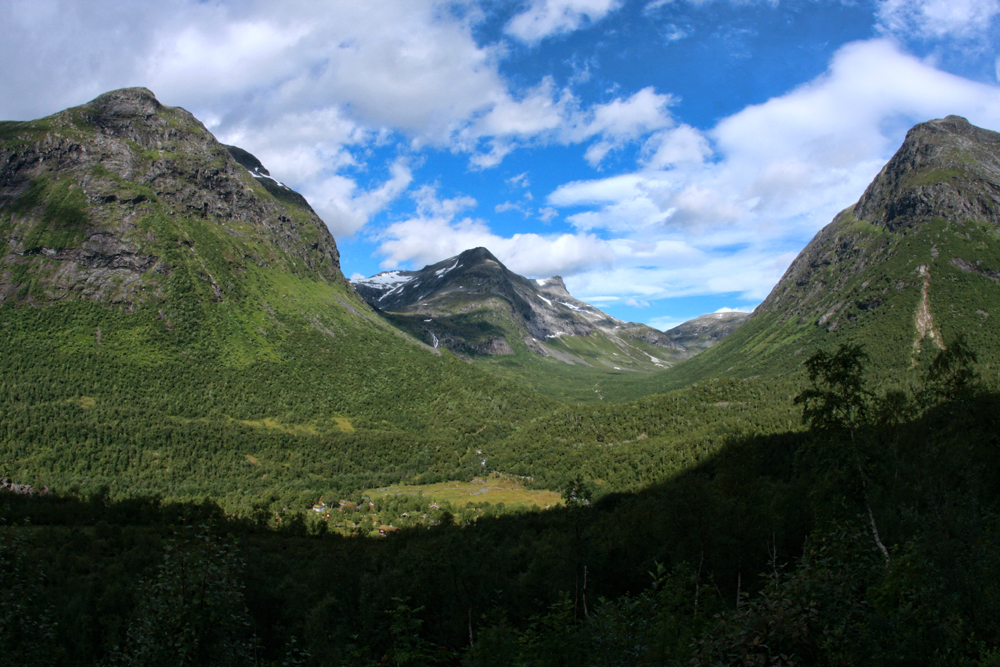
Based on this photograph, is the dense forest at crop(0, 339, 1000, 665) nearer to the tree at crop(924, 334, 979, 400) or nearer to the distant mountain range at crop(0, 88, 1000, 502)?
the tree at crop(924, 334, 979, 400)

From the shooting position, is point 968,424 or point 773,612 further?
point 968,424

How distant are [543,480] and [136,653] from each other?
437 feet

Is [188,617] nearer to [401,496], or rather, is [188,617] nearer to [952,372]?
[952,372]

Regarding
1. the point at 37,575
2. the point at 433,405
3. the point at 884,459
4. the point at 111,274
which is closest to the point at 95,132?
the point at 111,274

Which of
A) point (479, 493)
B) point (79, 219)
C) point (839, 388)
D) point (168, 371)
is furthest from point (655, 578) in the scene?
point (79, 219)

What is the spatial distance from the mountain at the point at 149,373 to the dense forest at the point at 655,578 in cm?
5753

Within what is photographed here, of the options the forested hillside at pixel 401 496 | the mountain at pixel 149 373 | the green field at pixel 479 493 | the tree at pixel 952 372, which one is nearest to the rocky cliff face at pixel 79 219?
the mountain at pixel 149 373

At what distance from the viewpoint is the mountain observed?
409 ft

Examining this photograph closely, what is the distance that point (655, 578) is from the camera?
119ft

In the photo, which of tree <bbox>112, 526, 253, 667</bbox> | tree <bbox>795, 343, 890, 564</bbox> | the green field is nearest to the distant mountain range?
the green field

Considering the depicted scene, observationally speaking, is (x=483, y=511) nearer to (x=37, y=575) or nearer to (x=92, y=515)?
(x=92, y=515)

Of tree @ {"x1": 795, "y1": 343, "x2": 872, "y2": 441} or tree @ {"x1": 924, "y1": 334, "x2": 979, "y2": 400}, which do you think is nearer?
tree @ {"x1": 795, "y1": 343, "x2": 872, "y2": 441}

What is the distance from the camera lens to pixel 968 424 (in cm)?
3697

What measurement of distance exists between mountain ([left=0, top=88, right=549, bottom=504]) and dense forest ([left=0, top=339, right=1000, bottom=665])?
57525 millimetres
